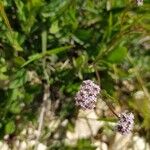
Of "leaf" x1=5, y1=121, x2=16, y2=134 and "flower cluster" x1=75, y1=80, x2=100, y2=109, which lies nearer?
"flower cluster" x1=75, y1=80, x2=100, y2=109

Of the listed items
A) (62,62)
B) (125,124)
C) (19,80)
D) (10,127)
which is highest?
(62,62)

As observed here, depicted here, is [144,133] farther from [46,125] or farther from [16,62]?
[16,62]

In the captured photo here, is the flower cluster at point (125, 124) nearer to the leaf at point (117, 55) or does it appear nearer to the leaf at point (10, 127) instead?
the leaf at point (117, 55)

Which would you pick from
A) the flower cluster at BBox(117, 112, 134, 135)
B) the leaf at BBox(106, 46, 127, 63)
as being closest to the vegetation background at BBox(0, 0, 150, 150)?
the leaf at BBox(106, 46, 127, 63)

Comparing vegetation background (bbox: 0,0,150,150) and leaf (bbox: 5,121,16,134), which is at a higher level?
vegetation background (bbox: 0,0,150,150)

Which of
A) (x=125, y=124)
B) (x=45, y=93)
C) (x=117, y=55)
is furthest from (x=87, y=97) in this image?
(x=45, y=93)

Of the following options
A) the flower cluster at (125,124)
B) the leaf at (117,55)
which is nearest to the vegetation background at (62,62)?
the leaf at (117,55)

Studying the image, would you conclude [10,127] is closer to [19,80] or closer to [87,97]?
A: [19,80]

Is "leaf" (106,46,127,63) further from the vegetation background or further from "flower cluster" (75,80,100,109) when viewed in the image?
"flower cluster" (75,80,100,109)
